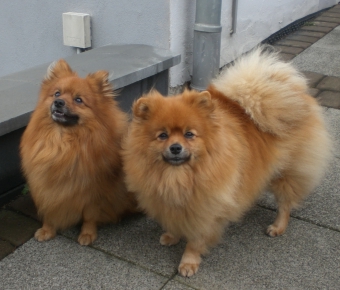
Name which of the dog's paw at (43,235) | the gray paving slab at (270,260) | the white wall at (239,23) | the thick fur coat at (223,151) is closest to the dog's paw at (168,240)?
the thick fur coat at (223,151)

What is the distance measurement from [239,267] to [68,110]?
4.77 feet

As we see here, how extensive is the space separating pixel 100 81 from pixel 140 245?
114cm

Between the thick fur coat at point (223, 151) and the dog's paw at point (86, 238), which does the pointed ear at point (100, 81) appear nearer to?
the thick fur coat at point (223, 151)

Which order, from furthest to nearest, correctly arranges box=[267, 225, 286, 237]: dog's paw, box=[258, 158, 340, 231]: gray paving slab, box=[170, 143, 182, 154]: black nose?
box=[258, 158, 340, 231]: gray paving slab
box=[267, 225, 286, 237]: dog's paw
box=[170, 143, 182, 154]: black nose

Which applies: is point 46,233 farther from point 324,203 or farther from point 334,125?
point 334,125

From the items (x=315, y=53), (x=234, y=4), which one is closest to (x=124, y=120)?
(x=234, y=4)

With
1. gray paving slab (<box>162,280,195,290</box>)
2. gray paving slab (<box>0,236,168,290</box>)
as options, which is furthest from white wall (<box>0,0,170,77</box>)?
gray paving slab (<box>162,280,195,290</box>)

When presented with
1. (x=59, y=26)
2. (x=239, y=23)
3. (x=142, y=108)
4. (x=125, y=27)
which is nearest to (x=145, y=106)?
(x=142, y=108)

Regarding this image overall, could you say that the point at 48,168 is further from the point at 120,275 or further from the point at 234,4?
the point at 234,4

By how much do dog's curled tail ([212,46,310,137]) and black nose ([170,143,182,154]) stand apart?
70cm

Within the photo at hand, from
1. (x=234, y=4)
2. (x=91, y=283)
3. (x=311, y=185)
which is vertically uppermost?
(x=234, y=4)

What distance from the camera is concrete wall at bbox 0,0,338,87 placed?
472 cm

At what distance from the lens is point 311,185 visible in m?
3.25

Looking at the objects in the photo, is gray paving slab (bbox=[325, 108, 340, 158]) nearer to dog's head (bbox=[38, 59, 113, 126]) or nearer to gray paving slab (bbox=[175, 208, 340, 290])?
gray paving slab (bbox=[175, 208, 340, 290])
